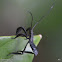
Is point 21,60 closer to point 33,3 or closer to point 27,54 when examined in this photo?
point 27,54

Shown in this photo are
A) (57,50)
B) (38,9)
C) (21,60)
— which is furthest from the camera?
(38,9)

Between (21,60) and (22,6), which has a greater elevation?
(22,6)

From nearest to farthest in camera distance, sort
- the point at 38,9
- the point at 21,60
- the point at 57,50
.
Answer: the point at 21,60 < the point at 57,50 < the point at 38,9

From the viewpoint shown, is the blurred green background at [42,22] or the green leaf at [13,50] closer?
the green leaf at [13,50]

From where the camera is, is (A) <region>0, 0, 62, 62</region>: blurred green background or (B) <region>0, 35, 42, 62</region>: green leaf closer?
(B) <region>0, 35, 42, 62</region>: green leaf

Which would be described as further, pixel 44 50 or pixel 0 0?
pixel 0 0

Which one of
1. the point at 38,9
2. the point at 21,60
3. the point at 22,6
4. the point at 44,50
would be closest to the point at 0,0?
the point at 22,6

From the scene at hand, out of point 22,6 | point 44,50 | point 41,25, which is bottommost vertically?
point 44,50

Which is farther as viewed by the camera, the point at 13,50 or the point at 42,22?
the point at 42,22
